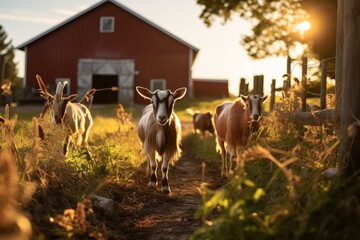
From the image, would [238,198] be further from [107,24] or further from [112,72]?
[107,24]

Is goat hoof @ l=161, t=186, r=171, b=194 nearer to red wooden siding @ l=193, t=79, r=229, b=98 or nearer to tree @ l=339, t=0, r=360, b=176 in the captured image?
tree @ l=339, t=0, r=360, b=176

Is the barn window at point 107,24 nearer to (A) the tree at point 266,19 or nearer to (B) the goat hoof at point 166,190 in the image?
(A) the tree at point 266,19

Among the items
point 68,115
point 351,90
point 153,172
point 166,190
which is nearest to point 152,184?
point 153,172

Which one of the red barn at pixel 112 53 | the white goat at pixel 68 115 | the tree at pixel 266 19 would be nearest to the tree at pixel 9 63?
the red barn at pixel 112 53

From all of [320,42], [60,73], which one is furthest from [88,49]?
[320,42]

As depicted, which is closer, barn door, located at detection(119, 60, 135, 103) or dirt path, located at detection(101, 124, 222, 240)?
dirt path, located at detection(101, 124, 222, 240)

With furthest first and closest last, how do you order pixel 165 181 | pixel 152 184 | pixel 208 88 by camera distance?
pixel 208 88 → pixel 152 184 → pixel 165 181

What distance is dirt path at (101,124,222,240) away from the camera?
237 inches

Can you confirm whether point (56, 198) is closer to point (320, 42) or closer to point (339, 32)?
A: point (339, 32)

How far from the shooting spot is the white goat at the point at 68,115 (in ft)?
31.8

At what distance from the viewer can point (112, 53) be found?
3681 cm

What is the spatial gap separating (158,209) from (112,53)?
3019cm

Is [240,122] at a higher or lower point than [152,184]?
higher

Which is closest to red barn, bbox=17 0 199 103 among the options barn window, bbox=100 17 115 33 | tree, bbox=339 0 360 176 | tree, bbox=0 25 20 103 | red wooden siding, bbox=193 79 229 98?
barn window, bbox=100 17 115 33
